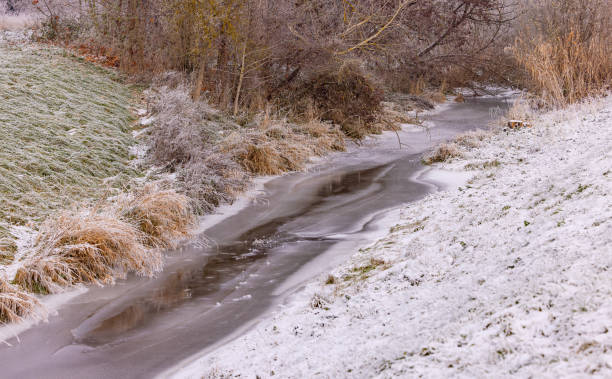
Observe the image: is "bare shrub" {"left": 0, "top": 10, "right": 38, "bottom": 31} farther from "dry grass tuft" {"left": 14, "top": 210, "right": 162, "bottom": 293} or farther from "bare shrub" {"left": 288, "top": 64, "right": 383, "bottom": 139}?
"dry grass tuft" {"left": 14, "top": 210, "right": 162, "bottom": 293}

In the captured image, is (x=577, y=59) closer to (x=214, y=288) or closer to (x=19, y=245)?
(x=214, y=288)

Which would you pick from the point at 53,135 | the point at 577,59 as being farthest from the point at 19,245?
the point at 577,59

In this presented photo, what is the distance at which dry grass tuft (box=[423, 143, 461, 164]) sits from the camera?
1239 cm

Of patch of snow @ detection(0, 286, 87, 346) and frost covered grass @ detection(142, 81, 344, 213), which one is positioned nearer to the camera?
patch of snow @ detection(0, 286, 87, 346)

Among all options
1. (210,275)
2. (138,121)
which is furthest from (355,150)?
(210,275)

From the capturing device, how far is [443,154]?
12539 millimetres

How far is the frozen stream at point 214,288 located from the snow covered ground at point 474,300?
1.45 ft

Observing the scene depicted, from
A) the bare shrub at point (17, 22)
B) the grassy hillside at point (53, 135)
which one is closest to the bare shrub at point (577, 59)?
the grassy hillside at point (53, 135)

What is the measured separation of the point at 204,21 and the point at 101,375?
10376 mm

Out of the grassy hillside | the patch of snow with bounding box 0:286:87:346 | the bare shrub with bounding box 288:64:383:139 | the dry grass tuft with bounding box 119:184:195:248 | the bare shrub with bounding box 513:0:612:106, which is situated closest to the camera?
the patch of snow with bounding box 0:286:87:346

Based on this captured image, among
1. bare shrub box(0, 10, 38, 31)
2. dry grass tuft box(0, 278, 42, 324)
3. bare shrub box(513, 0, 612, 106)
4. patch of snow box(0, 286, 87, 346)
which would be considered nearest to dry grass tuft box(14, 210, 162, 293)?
patch of snow box(0, 286, 87, 346)

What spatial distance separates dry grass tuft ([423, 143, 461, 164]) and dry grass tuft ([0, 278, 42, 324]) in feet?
29.6

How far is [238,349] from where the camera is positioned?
14.1 feet

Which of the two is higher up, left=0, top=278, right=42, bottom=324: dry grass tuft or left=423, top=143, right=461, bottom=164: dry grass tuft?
left=0, top=278, right=42, bottom=324: dry grass tuft
